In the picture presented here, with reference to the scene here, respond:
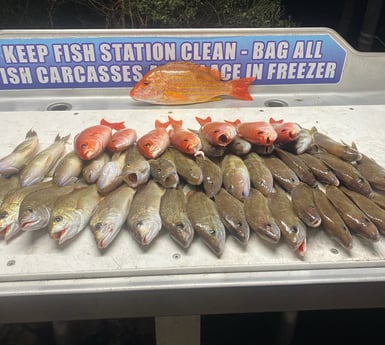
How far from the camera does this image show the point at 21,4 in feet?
13.1

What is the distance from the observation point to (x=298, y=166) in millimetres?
1545

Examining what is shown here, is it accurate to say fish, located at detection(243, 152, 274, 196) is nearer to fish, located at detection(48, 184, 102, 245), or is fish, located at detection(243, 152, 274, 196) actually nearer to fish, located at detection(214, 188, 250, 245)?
fish, located at detection(214, 188, 250, 245)

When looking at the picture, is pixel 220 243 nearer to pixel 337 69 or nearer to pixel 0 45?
pixel 337 69

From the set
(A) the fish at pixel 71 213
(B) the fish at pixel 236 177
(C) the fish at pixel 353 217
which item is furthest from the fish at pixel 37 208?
(C) the fish at pixel 353 217

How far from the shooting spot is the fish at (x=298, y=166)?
1.50m

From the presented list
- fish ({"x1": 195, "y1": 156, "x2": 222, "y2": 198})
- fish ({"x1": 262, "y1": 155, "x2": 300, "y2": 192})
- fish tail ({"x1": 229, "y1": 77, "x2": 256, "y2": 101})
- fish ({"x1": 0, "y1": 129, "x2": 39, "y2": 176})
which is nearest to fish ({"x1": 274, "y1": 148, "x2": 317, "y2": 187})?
fish ({"x1": 262, "y1": 155, "x2": 300, "y2": 192})

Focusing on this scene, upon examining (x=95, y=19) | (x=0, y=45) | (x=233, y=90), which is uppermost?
(x=0, y=45)

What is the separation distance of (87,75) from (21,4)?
2.56m

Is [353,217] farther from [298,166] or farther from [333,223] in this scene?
[298,166]

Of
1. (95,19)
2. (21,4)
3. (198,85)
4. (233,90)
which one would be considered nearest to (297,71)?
(233,90)

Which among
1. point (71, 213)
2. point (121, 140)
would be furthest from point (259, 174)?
point (71, 213)

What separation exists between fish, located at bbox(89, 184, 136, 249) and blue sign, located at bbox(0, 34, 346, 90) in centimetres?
90

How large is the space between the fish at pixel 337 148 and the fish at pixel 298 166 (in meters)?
0.16

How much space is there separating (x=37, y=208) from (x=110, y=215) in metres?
0.24
